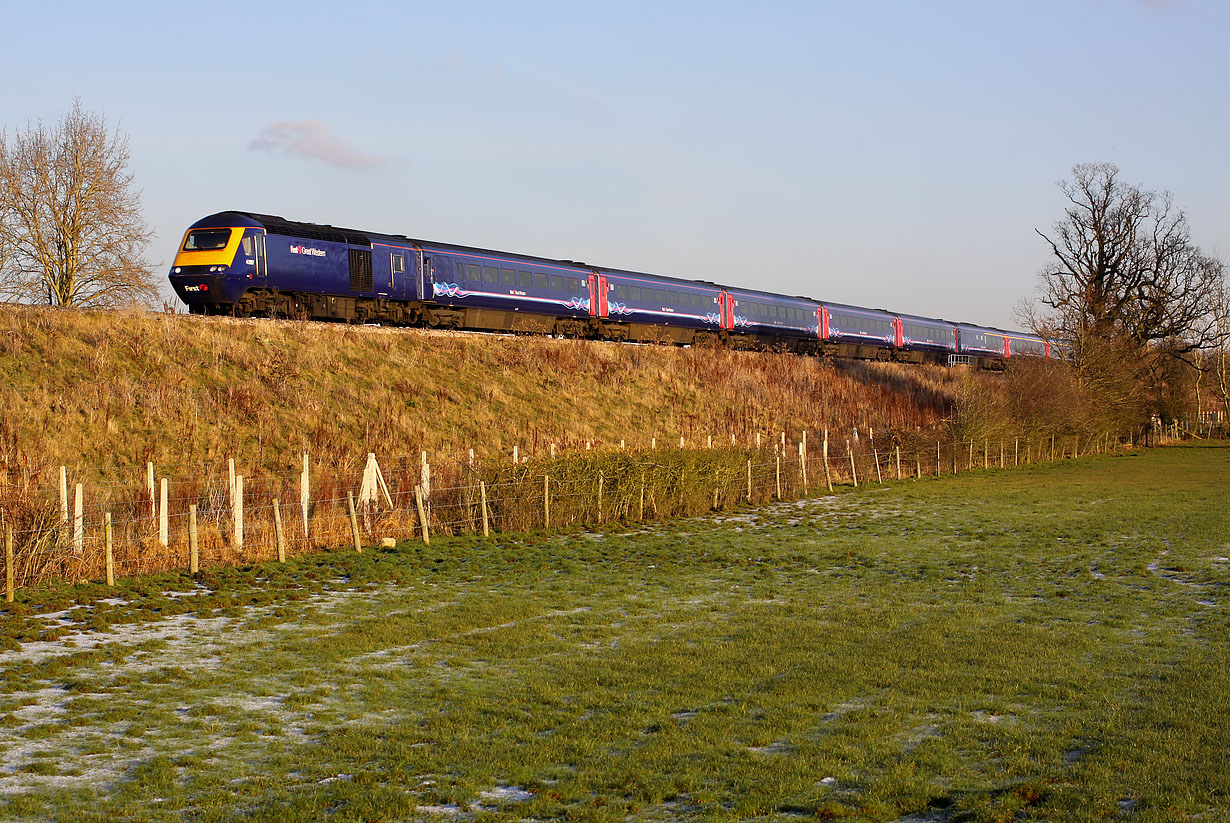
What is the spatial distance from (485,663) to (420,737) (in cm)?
255


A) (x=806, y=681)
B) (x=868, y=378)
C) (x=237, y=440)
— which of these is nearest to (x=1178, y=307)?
(x=868, y=378)

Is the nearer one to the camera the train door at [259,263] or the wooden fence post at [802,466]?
the train door at [259,263]

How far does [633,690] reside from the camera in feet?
29.9

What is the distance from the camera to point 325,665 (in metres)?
10.2

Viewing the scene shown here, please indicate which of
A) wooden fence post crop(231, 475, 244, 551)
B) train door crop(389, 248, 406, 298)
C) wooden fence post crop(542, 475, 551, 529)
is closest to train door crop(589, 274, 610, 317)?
train door crop(389, 248, 406, 298)

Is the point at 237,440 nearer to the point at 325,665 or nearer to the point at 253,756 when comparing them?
the point at 325,665

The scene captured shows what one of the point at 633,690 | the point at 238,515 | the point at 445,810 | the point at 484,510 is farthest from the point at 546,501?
the point at 445,810

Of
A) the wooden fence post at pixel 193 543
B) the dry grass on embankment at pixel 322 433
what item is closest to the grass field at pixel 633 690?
the wooden fence post at pixel 193 543

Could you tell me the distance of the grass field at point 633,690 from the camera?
641 cm

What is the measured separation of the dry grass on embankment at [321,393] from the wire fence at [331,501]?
128 cm

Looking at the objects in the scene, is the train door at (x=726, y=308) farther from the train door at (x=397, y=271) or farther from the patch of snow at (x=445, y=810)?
the patch of snow at (x=445, y=810)

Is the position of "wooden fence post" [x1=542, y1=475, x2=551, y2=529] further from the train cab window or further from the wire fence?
the train cab window

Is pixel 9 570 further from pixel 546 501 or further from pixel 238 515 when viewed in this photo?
pixel 546 501

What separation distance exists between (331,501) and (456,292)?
16958mm
